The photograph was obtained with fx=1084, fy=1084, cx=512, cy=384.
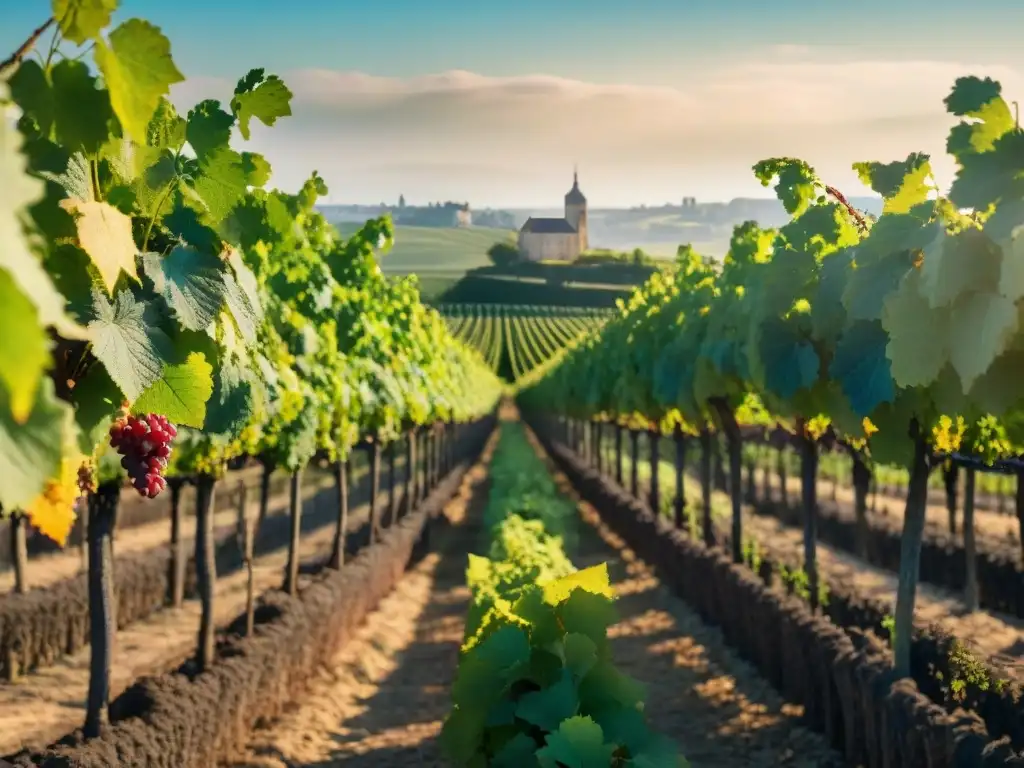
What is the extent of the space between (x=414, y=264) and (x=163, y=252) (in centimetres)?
18031

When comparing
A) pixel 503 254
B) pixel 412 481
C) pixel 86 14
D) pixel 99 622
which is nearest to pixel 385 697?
pixel 99 622

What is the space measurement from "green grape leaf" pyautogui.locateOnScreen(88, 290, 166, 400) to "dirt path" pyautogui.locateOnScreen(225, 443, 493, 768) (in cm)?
648

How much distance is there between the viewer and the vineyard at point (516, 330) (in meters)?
95.3

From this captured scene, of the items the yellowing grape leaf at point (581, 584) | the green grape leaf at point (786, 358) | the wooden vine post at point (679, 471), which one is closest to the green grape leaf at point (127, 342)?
the yellowing grape leaf at point (581, 584)

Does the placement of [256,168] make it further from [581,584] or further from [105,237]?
[581,584]

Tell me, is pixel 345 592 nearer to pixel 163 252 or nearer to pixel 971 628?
pixel 971 628

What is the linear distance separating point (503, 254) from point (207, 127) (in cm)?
18046

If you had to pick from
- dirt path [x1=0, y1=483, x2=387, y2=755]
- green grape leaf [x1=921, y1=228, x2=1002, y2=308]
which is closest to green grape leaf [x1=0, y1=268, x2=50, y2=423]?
green grape leaf [x1=921, y1=228, x2=1002, y2=308]

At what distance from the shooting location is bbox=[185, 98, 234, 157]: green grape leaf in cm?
288

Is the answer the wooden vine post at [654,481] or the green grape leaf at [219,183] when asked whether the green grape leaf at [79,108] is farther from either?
the wooden vine post at [654,481]

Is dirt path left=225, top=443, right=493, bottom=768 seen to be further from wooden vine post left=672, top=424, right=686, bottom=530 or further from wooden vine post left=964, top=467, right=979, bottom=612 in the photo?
wooden vine post left=964, top=467, right=979, bottom=612

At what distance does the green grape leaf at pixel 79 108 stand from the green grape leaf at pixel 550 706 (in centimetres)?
289

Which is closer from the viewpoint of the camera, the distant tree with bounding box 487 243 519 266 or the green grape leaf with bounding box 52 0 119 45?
the green grape leaf with bounding box 52 0 119 45

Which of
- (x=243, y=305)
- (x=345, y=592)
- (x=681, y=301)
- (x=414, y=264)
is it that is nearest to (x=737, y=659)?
(x=345, y=592)
